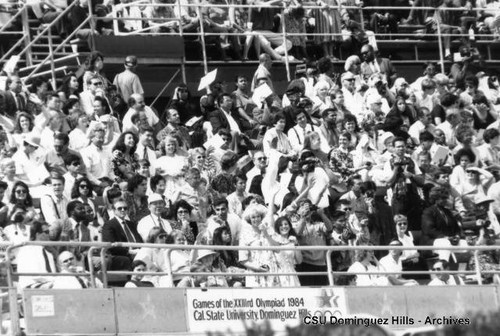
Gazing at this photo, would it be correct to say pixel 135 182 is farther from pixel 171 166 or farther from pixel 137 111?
pixel 137 111

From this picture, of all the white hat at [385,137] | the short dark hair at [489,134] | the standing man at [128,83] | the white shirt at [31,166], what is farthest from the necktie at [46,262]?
the short dark hair at [489,134]

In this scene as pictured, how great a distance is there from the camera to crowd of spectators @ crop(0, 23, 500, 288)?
1970 centimetres

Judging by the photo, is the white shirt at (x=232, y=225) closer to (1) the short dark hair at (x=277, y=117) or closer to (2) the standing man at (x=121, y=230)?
(2) the standing man at (x=121, y=230)

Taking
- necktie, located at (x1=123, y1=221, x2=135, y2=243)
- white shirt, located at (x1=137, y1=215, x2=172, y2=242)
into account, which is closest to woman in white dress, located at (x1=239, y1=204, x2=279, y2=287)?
white shirt, located at (x1=137, y1=215, x2=172, y2=242)

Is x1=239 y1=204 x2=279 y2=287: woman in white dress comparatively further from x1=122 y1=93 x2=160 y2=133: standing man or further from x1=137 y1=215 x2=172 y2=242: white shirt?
x1=122 y1=93 x2=160 y2=133: standing man

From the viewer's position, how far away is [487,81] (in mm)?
30109

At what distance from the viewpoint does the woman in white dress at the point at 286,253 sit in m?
19.8

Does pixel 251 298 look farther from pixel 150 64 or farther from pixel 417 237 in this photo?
pixel 150 64

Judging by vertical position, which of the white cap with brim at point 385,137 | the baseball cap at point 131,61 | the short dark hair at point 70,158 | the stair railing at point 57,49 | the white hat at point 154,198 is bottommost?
the white hat at point 154,198

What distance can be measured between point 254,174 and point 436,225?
2655mm

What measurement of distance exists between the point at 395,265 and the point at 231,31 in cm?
835

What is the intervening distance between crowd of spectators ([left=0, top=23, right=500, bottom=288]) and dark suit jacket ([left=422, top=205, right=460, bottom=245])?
2cm

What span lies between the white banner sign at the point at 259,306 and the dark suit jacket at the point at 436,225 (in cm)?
407

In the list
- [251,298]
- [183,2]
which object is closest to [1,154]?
[251,298]
